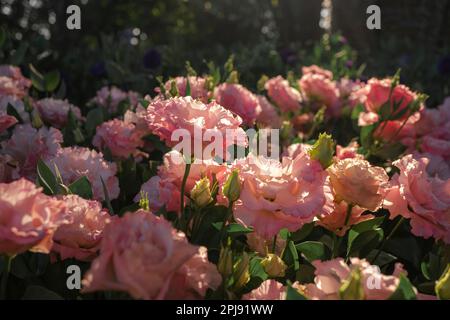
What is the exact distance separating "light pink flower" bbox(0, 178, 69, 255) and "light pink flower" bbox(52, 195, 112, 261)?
10cm

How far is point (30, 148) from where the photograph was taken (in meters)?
1.33

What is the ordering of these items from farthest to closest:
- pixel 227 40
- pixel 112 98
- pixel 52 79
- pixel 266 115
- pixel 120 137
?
pixel 227 40
pixel 112 98
pixel 52 79
pixel 266 115
pixel 120 137

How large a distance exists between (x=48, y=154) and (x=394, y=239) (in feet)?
2.75

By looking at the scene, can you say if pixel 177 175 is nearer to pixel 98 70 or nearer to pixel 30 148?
pixel 30 148

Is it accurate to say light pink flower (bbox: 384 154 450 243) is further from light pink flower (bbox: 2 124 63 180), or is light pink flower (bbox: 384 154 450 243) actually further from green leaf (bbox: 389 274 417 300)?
light pink flower (bbox: 2 124 63 180)

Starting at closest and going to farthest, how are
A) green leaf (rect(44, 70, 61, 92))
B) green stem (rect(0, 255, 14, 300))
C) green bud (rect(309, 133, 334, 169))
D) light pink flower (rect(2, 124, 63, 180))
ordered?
1. green stem (rect(0, 255, 14, 300))
2. green bud (rect(309, 133, 334, 169))
3. light pink flower (rect(2, 124, 63, 180))
4. green leaf (rect(44, 70, 61, 92))

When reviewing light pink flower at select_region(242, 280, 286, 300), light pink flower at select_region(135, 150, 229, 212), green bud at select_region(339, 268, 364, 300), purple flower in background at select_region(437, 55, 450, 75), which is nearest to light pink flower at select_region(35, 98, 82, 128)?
light pink flower at select_region(135, 150, 229, 212)

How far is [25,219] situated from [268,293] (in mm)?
364

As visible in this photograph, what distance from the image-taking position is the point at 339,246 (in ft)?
3.96

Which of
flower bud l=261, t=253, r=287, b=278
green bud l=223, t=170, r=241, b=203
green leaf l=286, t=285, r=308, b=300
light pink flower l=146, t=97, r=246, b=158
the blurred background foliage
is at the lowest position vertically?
the blurred background foliage

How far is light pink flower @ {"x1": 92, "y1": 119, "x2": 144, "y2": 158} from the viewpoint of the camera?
60.3 inches

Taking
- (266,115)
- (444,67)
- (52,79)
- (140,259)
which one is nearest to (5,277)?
(140,259)

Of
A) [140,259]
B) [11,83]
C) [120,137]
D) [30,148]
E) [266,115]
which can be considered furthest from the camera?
[266,115]

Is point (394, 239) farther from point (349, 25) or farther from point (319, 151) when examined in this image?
point (349, 25)
